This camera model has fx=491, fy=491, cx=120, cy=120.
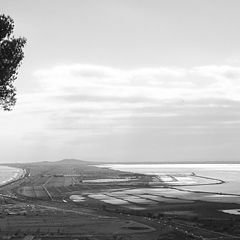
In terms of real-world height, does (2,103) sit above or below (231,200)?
above

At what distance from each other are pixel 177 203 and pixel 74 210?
19.9 meters

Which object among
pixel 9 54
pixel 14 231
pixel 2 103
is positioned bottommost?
pixel 14 231

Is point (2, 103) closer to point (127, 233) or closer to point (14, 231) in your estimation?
point (14, 231)

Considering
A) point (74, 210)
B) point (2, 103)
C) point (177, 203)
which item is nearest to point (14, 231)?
point (2, 103)

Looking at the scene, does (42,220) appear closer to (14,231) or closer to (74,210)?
(14,231)

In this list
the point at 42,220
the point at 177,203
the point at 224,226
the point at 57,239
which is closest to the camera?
the point at 57,239

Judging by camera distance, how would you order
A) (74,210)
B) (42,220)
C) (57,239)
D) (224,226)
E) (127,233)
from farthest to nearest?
(74,210) → (42,220) → (224,226) → (127,233) → (57,239)

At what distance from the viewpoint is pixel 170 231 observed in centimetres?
4747

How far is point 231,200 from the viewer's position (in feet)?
276

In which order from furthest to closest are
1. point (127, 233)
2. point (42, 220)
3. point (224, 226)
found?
1. point (42, 220)
2. point (224, 226)
3. point (127, 233)

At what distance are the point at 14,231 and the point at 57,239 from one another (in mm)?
6777

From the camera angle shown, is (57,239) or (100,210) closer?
(57,239)

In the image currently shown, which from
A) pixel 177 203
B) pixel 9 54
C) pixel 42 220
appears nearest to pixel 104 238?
pixel 42 220

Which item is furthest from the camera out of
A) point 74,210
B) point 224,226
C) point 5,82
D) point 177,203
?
point 177,203
